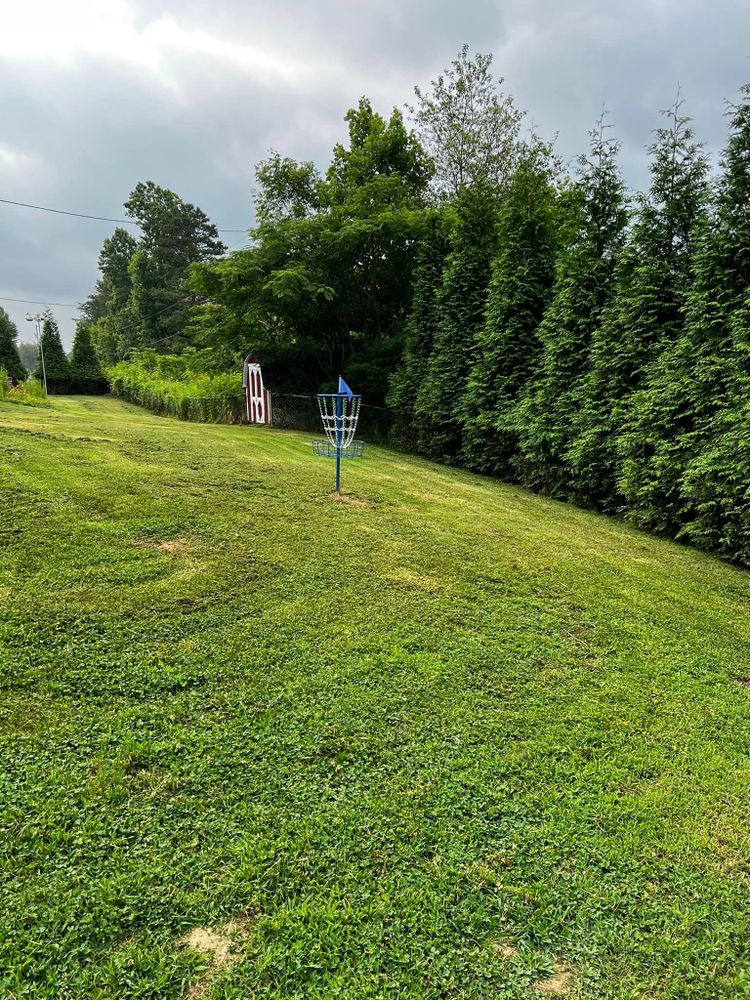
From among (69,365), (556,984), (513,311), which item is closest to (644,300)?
(513,311)

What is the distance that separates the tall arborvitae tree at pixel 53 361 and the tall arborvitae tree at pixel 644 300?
2279 centimetres

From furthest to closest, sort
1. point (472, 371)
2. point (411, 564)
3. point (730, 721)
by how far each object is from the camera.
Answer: point (472, 371)
point (411, 564)
point (730, 721)

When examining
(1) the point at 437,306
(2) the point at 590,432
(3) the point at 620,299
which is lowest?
(2) the point at 590,432

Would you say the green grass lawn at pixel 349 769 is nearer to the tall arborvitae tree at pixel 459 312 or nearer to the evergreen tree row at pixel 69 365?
the tall arborvitae tree at pixel 459 312

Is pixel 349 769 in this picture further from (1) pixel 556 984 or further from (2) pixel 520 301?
(2) pixel 520 301

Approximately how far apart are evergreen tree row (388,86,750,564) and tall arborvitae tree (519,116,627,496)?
0.02 meters

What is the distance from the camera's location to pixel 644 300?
591 cm

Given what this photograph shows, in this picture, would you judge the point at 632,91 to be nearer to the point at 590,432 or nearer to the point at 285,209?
the point at 590,432

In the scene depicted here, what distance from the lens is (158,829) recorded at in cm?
160

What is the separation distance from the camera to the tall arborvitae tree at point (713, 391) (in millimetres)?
4871

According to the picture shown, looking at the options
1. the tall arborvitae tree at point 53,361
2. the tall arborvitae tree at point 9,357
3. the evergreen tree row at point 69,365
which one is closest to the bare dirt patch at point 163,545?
the tall arborvitae tree at point 9,357

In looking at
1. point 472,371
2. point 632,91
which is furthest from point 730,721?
point 632,91

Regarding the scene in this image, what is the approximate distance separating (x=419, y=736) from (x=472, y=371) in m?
7.46

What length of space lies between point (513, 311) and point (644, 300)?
242 cm
